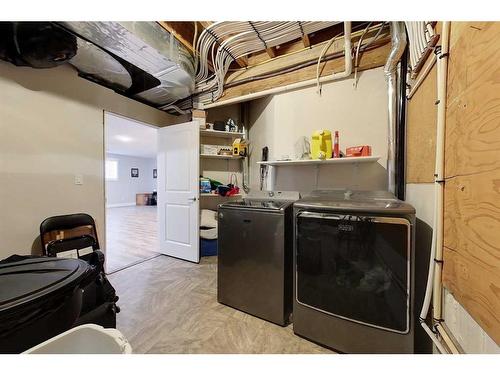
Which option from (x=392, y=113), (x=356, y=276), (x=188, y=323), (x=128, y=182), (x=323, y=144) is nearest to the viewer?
(x=356, y=276)

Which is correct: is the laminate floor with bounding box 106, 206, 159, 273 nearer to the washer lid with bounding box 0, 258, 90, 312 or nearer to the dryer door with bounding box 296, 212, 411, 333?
the washer lid with bounding box 0, 258, 90, 312

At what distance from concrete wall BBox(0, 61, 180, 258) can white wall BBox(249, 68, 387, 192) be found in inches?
→ 85.6

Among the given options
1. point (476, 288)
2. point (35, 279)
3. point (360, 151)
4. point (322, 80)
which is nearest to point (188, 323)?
point (35, 279)

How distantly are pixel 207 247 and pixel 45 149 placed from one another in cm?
220

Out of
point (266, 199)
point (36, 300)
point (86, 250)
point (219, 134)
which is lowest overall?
point (86, 250)

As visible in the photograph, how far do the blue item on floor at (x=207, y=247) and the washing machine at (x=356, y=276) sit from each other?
6.11 feet

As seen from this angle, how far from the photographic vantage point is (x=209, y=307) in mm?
1921

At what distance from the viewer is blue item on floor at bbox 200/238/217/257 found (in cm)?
315

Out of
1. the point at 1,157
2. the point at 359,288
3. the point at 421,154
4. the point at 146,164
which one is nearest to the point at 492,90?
the point at 421,154

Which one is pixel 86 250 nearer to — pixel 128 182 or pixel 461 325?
pixel 461 325

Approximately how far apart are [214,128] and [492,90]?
292cm

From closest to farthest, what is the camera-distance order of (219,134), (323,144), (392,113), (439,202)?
(439,202) < (392,113) < (323,144) < (219,134)

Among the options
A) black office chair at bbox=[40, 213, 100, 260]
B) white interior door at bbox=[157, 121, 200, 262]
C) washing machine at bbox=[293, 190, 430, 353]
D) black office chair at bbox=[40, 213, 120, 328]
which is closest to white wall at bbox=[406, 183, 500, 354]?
washing machine at bbox=[293, 190, 430, 353]

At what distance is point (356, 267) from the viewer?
1320 millimetres
